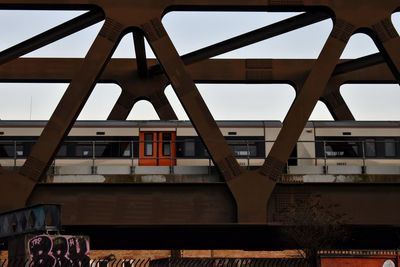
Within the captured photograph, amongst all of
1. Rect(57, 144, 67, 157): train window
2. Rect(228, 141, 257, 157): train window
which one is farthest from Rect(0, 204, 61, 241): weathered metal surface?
Rect(228, 141, 257, 157): train window

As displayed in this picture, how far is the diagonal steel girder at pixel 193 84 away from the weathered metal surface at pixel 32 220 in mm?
9485

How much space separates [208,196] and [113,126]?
8.22 metres

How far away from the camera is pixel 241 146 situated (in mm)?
37969

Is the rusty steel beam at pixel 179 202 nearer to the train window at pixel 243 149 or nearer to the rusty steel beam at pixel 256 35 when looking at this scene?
the train window at pixel 243 149

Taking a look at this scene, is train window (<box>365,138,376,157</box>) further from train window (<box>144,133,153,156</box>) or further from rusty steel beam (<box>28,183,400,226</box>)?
train window (<box>144,133,153,156</box>)

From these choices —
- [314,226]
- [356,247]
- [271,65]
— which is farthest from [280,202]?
[271,65]

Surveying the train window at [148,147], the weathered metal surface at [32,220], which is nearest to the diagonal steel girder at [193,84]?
the train window at [148,147]

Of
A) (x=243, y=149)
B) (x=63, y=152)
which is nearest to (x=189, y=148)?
(x=243, y=149)

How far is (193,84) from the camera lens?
3388 centimetres

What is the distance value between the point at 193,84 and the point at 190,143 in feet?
15.0

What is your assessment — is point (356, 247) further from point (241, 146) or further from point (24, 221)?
point (24, 221)

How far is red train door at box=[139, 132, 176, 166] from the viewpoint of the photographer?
3694 centimetres

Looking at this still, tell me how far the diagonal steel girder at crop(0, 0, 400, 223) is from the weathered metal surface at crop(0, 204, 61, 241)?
949cm

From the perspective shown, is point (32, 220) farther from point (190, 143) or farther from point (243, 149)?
point (243, 149)
